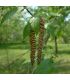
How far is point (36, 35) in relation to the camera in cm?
67

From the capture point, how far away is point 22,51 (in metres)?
1.12

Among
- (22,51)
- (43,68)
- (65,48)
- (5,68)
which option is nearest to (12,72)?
(5,68)

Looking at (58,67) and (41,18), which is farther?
(58,67)

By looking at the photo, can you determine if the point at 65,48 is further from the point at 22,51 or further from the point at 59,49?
the point at 22,51

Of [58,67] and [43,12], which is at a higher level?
[43,12]

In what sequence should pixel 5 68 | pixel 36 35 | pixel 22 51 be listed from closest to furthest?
pixel 36 35, pixel 22 51, pixel 5 68

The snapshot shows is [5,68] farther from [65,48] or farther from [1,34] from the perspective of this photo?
[65,48]

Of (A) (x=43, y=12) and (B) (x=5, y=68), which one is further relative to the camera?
(B) (x=5, y=68)

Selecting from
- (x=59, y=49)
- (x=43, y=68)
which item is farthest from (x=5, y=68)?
(x=43, y=68)

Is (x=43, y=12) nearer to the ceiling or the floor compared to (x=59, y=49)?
nearer to the ceiling

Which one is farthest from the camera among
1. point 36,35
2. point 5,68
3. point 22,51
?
point 5,68
